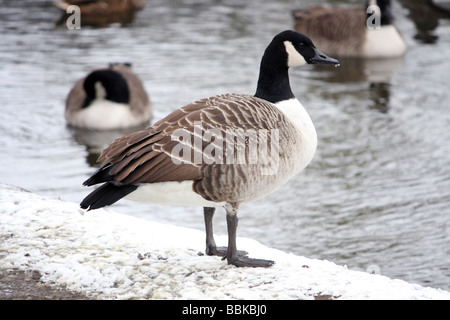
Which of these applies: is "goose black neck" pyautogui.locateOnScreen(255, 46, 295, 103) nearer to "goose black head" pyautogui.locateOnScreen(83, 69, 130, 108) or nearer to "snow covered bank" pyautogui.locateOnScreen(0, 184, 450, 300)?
"snow covered bank" pyautogui.locateOnScreen(0, 184, 450, 300)

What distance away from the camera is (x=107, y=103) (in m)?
10.7

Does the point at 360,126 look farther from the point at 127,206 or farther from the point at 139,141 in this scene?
the point at 139,141

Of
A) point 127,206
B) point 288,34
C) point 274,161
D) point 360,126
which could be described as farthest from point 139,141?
point 360,126

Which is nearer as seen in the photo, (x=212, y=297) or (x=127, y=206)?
(x=212, y=297)

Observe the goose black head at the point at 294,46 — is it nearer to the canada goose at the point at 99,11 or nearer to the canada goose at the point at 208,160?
the canada goose at the point at 208,160

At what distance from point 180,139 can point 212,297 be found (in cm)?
104

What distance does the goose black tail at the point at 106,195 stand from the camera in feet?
14.6

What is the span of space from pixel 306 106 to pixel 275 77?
577cm

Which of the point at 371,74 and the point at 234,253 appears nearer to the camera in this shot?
the point at 234,253

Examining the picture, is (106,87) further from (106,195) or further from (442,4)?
(442,4)

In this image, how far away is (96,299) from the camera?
175 inches

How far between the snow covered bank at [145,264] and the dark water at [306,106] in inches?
62.2

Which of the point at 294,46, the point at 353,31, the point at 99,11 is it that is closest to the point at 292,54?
the point at 294,46

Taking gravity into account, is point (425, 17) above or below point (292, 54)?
below
